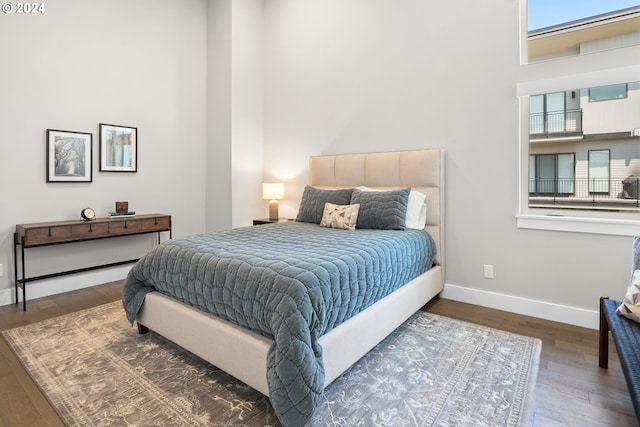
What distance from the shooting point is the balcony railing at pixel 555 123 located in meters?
2.77

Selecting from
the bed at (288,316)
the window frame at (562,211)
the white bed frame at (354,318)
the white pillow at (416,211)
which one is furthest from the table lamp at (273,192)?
the window frame at (562,211)

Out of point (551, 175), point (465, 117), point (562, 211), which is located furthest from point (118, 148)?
point (562, 211)

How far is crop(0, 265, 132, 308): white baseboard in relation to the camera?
125 inches

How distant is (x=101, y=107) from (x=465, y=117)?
3755mm

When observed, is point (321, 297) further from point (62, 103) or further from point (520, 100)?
point (62, 103)

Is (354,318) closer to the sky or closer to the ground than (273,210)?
closer to the ground

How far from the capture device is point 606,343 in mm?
1993

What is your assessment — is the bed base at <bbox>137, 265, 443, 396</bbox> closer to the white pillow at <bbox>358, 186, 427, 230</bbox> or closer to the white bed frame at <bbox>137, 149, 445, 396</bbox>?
the white bed frame at <bbox>137, 149, 445, 396</bbox>

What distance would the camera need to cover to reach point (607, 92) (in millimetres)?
2590

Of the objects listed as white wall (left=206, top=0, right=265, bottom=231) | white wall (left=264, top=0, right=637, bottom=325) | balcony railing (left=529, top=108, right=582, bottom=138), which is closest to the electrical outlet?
white wall (left=264, top=0, right=637, bottom=325)

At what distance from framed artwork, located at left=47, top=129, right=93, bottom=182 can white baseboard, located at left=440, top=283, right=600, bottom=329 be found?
3890mm

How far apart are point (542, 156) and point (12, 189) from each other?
4736 millimetres

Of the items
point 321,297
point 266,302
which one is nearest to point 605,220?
point 321,297

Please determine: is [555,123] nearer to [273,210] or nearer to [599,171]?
[599,171]
